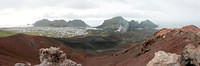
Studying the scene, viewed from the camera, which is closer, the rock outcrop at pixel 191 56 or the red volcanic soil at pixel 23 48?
the rock outcrop at pixel 191 56

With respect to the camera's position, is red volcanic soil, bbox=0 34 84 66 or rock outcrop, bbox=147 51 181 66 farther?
red volcanic soil, bbox=0 34 84 66

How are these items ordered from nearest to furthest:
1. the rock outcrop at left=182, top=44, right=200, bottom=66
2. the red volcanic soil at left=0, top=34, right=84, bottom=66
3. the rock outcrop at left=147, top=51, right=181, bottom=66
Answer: the rock outcrop at left=147, top=51, right=181, bottom=66 < the rock outcrop at left=182, top=44, right=200, bottom=66 < the red volcanic soil at left=0, top=34, right=84, bottom=66

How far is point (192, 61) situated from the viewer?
67.3ft

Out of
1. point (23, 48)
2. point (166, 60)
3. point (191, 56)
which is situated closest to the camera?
point (166, 60)

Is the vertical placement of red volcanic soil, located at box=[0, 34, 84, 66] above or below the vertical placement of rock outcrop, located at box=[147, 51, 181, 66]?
below

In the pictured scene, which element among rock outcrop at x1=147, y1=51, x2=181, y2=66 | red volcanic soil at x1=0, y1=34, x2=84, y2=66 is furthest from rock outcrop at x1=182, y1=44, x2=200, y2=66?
red volcanic soil at x1=0, y1=34, x2=84, y2=66

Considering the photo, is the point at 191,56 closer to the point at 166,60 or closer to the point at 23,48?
the point at 166,60

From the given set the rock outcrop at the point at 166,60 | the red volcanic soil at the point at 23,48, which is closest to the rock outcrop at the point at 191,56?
the rock outcrop at the point at 166,60

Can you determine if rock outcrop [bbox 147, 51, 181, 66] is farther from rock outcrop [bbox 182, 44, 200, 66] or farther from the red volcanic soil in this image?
the red volcanic soil

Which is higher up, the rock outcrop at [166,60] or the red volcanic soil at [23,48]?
the rock outcrop at [166,60]

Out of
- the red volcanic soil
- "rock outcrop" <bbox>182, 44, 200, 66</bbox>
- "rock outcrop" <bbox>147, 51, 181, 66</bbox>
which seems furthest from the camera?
the red volcanic soil

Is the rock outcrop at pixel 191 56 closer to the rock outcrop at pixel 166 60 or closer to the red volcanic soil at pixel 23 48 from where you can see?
the rock outcrop at pixel 166 60

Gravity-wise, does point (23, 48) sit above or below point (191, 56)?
below

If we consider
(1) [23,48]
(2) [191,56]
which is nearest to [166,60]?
(2) [191,56]
